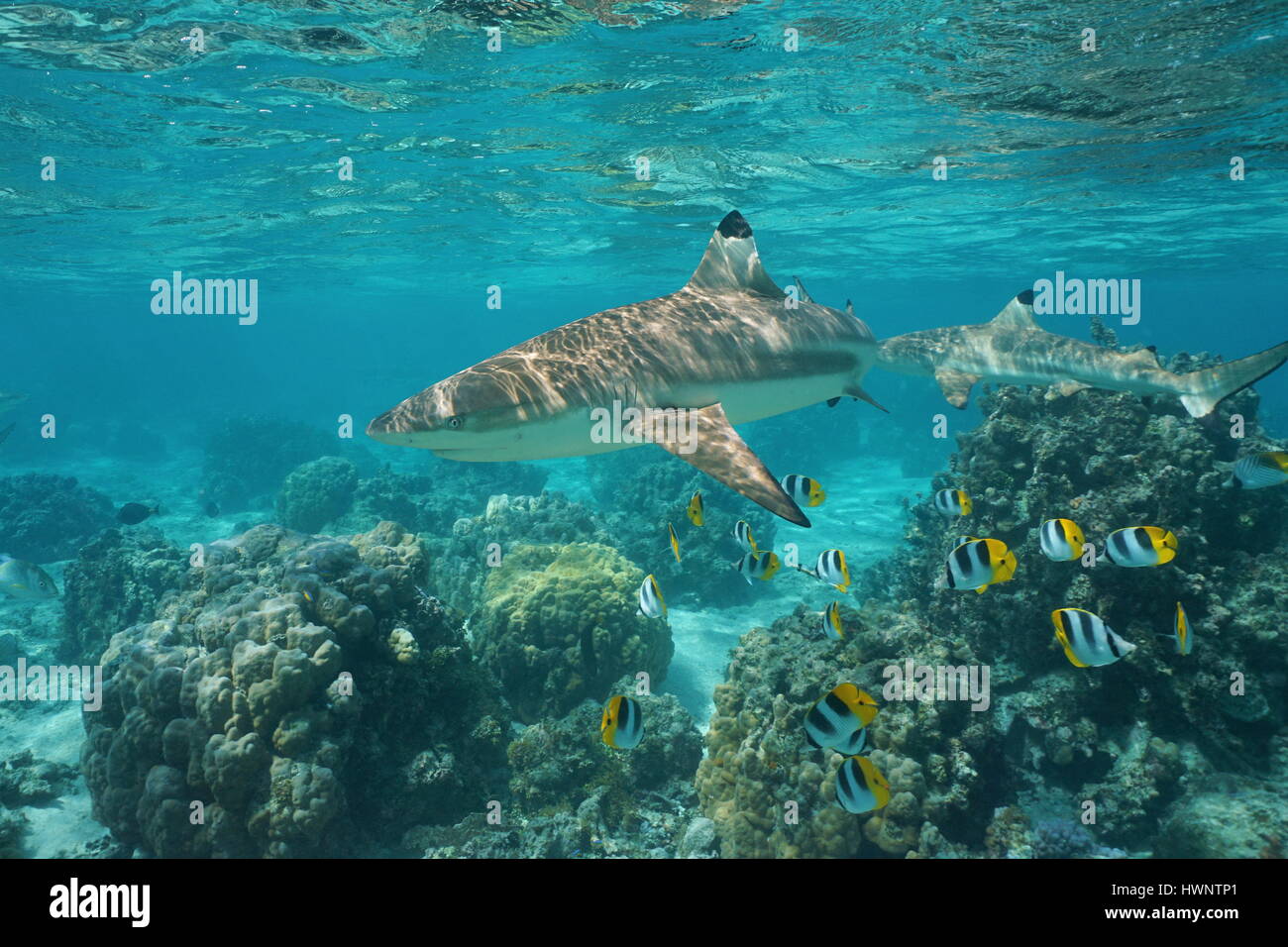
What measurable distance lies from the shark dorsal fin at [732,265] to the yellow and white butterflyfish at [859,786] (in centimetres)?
422

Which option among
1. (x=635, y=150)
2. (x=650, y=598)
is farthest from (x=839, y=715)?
(x=635, y=150)

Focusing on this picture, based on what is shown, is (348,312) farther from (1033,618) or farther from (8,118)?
(1033,618)

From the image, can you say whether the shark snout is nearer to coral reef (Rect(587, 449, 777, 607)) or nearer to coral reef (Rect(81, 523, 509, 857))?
coral reef (Rect(81, 523, 509, 857))

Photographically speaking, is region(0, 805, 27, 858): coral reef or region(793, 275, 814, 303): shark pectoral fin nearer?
region(0, 805, 27, 858): coral reef

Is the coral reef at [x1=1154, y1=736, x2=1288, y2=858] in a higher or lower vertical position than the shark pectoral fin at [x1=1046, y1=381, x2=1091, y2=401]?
lower

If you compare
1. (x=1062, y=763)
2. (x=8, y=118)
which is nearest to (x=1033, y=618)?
(x=1062, y=763)

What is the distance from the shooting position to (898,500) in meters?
22.2

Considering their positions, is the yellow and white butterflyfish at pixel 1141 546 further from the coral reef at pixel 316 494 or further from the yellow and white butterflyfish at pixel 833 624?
the coral reef at pixel 316 494

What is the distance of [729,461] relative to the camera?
3.96 metres

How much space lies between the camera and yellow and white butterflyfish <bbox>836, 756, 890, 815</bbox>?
4219 mm

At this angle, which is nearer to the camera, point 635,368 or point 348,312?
point 635,368

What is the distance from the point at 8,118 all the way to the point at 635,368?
17.9 m

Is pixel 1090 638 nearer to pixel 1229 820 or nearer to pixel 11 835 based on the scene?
pixel 1229 820

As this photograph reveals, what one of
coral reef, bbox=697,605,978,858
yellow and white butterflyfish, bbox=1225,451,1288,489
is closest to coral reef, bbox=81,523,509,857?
coral reef, bbox=697,605,978,858
